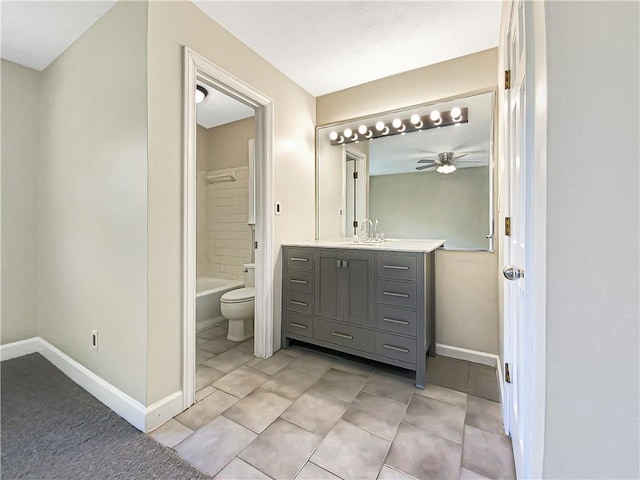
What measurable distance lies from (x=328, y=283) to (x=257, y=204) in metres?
0.89

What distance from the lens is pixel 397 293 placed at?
1.99 meters

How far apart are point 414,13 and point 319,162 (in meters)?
1.44

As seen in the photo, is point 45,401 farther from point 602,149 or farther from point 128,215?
point 602,149

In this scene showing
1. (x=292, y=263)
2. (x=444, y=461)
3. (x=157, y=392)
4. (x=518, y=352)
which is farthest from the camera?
(x=292, y=263)

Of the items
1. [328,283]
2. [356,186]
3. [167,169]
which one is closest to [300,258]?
[328,283]

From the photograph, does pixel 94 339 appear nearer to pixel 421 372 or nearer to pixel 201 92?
pixel 421 372

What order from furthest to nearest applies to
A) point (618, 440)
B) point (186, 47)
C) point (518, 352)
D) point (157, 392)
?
1. point (186, 47)
2. point (157, 392)
3. point (518, 352)
4. point (618, 440)

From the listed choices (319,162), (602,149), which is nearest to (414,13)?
(319,162)

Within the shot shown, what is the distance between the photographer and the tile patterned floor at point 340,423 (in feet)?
4.15

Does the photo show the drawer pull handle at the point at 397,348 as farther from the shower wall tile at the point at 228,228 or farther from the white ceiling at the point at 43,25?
the white ceiling at the point at 43,25

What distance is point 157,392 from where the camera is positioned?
5.00ft

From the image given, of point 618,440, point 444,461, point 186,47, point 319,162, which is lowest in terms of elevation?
point 444,461

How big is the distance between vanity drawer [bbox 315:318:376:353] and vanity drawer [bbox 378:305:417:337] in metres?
0.12

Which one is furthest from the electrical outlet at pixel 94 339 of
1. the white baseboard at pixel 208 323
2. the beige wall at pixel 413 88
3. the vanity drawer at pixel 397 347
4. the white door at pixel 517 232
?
the beige wall at pixel 413 88
